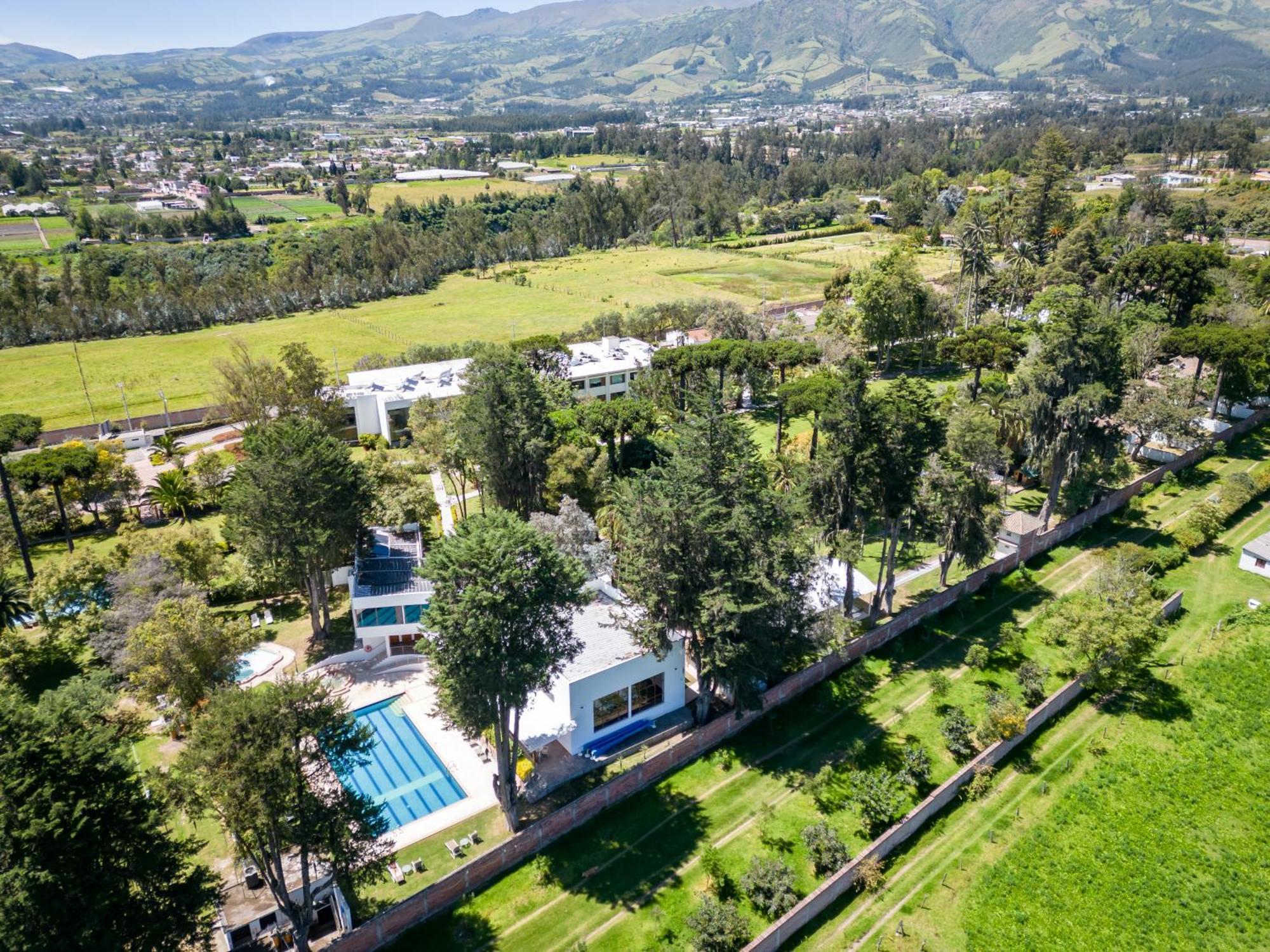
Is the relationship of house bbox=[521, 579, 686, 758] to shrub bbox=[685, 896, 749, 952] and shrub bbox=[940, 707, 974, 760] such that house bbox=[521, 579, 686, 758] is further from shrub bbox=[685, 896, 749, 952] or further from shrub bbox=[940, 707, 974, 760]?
shrub bbox=[940, 707, 974, 760]

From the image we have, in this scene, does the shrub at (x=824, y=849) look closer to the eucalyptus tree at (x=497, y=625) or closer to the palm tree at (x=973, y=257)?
the eucalyptus tree at (x=497, y=625)

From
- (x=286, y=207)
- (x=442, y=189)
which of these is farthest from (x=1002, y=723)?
(x=442, y=189)

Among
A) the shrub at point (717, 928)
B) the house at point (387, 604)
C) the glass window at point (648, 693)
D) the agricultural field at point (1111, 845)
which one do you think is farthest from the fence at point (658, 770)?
the house at point (387, 604)

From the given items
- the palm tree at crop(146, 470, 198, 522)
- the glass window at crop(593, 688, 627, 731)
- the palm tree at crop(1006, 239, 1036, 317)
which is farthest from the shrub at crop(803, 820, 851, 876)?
the palm tree at crop(1006, 239, 1036, 317)

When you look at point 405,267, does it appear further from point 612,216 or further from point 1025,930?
point 1025,930

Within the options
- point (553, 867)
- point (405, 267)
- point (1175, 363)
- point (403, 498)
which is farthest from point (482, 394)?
point (405, 267)

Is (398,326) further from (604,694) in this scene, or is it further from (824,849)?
(824,849)
